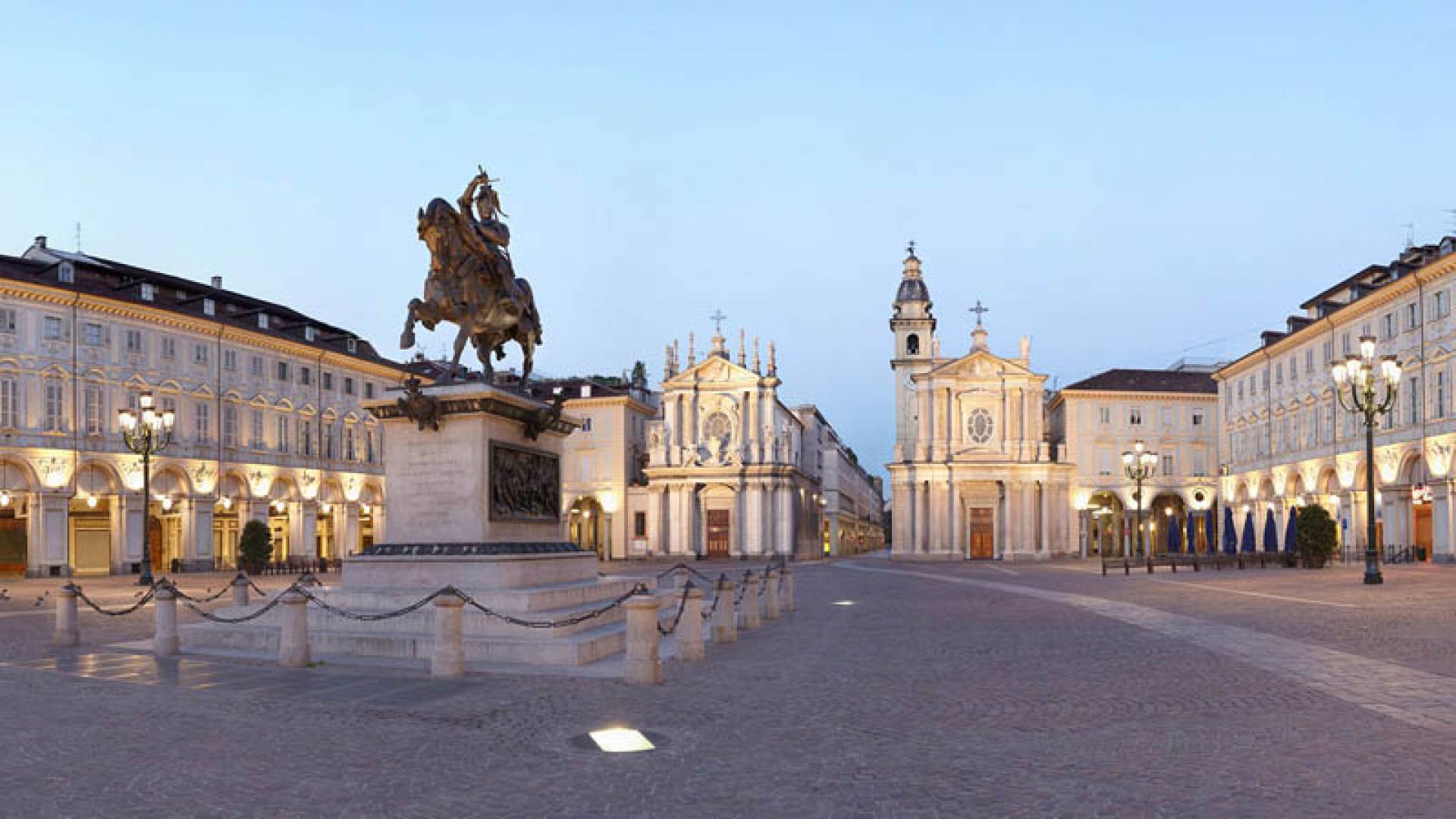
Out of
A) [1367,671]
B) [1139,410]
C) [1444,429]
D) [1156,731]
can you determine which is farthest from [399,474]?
[1139,410]

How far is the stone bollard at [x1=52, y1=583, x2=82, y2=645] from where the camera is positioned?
1789 centimetres

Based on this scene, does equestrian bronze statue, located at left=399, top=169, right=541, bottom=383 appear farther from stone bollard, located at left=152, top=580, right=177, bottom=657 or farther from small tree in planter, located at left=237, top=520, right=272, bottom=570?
small tree in planter, located at left=237, top=520, right=272, bottom=570

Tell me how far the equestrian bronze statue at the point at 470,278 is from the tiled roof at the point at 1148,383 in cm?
7183

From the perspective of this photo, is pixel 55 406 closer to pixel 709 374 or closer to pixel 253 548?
pixel 253 548

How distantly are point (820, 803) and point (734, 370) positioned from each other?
3190 inches

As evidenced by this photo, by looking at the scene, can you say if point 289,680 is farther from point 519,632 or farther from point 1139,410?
point 1139,410

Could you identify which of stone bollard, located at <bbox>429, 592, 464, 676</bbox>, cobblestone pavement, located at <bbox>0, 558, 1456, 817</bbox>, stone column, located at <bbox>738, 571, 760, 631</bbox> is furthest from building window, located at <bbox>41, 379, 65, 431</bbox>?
stone bollard, located at <bbox>429, 592, 464, 676</bbox>

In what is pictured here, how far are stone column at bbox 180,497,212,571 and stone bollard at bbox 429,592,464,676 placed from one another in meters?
47.0

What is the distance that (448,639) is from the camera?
13977 millimetres

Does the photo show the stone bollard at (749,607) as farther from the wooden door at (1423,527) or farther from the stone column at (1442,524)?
the wooden door at (1423,527)

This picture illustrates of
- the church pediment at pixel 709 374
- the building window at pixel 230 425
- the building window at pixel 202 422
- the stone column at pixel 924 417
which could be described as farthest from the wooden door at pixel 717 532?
the building window at pixel 202 422

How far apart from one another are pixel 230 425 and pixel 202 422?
1.95m

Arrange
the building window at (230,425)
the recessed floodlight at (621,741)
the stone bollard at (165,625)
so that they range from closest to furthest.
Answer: the recessed floodlight at (621,741)
the stone bollard at (165,625)
the building window at (230,425)

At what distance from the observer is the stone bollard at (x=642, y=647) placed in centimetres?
1355
